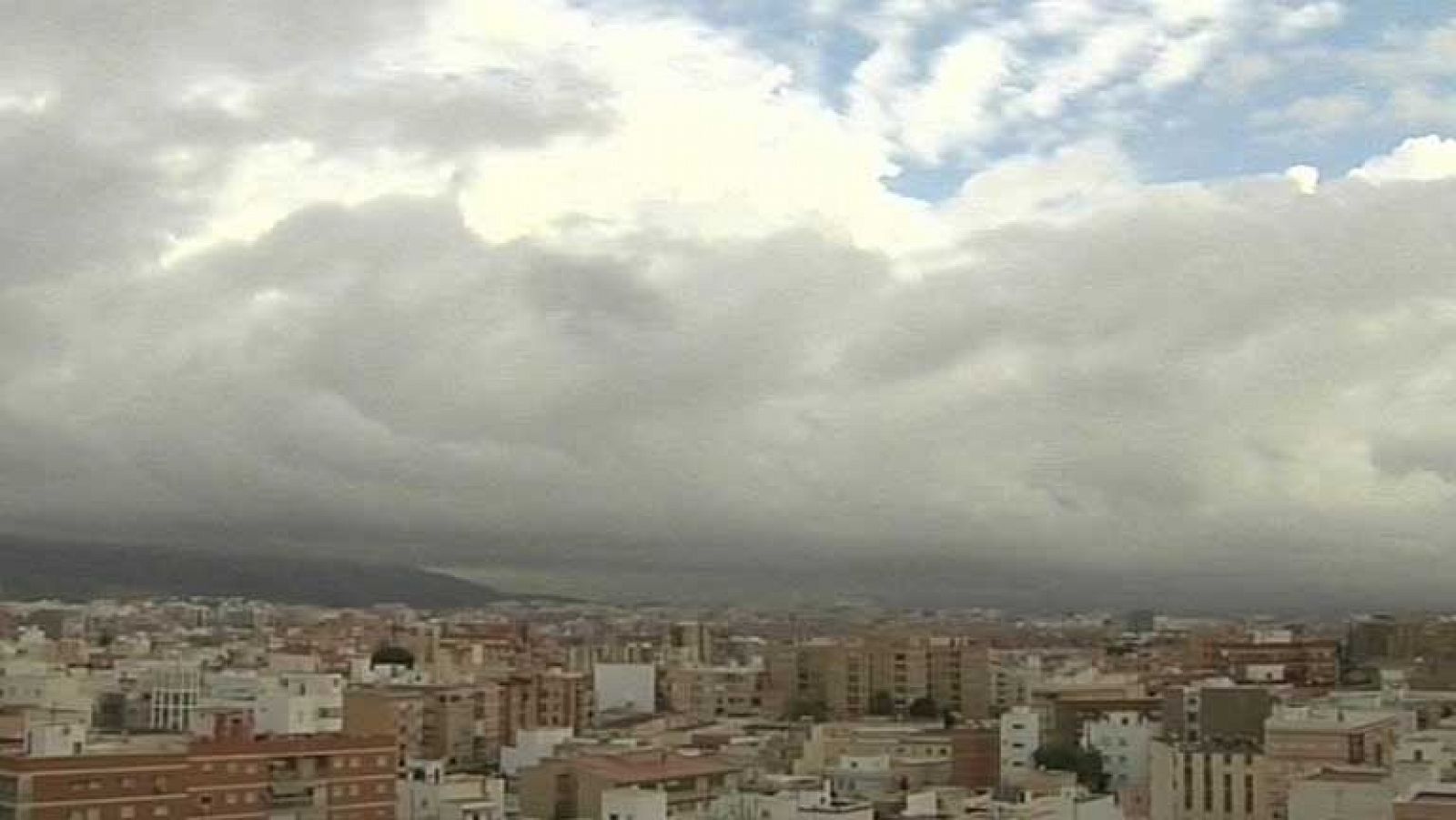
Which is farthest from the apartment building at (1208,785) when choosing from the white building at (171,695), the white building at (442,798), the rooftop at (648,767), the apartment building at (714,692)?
the apartment building at (714,692)

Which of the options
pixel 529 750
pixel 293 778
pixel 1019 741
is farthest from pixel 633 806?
pixel 1019 741

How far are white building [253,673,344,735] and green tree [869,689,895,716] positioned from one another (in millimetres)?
12436

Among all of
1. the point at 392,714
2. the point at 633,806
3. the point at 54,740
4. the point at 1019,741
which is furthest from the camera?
the point at 392,714

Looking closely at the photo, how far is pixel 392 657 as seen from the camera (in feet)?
128

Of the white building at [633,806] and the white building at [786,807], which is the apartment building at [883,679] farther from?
the white building at [786,807]

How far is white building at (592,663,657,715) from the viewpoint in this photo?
34938mm

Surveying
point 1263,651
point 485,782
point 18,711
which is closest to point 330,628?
point 1263,651

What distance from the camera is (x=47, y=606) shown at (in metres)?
54.1

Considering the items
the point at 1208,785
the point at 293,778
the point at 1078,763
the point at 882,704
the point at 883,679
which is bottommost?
the point at 1078,763

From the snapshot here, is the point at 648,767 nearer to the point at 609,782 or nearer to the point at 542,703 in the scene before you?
Result: the point at 609,782

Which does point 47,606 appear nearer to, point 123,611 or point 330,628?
point 123,611

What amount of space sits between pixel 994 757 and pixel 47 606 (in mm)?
36866

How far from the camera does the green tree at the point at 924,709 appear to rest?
111 ft

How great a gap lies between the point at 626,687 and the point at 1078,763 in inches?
541
